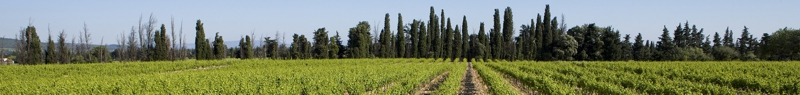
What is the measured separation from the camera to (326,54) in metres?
63.9

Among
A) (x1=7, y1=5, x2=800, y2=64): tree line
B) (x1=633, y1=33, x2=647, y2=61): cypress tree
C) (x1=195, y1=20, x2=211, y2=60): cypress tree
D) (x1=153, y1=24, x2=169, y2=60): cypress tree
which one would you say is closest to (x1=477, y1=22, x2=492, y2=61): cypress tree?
(x1=7, y1=5, x2=800, y2=64): tree line

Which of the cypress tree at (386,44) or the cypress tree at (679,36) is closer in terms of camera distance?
the cypress tree at (386,44)

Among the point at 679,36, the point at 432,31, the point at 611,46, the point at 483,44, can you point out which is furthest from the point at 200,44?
the point at 679,36

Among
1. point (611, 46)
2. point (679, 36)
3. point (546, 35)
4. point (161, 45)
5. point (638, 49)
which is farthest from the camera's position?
point (679, 36)

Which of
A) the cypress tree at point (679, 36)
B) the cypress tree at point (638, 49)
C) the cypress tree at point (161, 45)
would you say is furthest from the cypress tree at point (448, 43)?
the cypress tree at point (679, 36)

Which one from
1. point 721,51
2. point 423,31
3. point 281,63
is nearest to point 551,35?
point 423,31

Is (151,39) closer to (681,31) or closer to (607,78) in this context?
(607,78)

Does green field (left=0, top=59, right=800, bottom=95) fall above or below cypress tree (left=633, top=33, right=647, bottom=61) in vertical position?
below

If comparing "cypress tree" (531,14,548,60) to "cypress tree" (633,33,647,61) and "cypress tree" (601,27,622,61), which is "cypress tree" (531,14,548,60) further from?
"cypress tree" (633,33,647,61)

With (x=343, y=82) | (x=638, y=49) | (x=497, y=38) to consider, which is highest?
(x=497, y=38)

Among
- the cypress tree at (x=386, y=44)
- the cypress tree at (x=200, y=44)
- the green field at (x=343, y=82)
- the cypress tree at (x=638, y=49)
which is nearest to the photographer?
the green field at (x=343, y=82)

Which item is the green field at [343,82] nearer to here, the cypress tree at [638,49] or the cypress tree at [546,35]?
the cypress tree at [546,35]

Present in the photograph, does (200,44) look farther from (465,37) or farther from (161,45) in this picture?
(465,37)

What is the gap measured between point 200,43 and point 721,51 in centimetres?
5921
